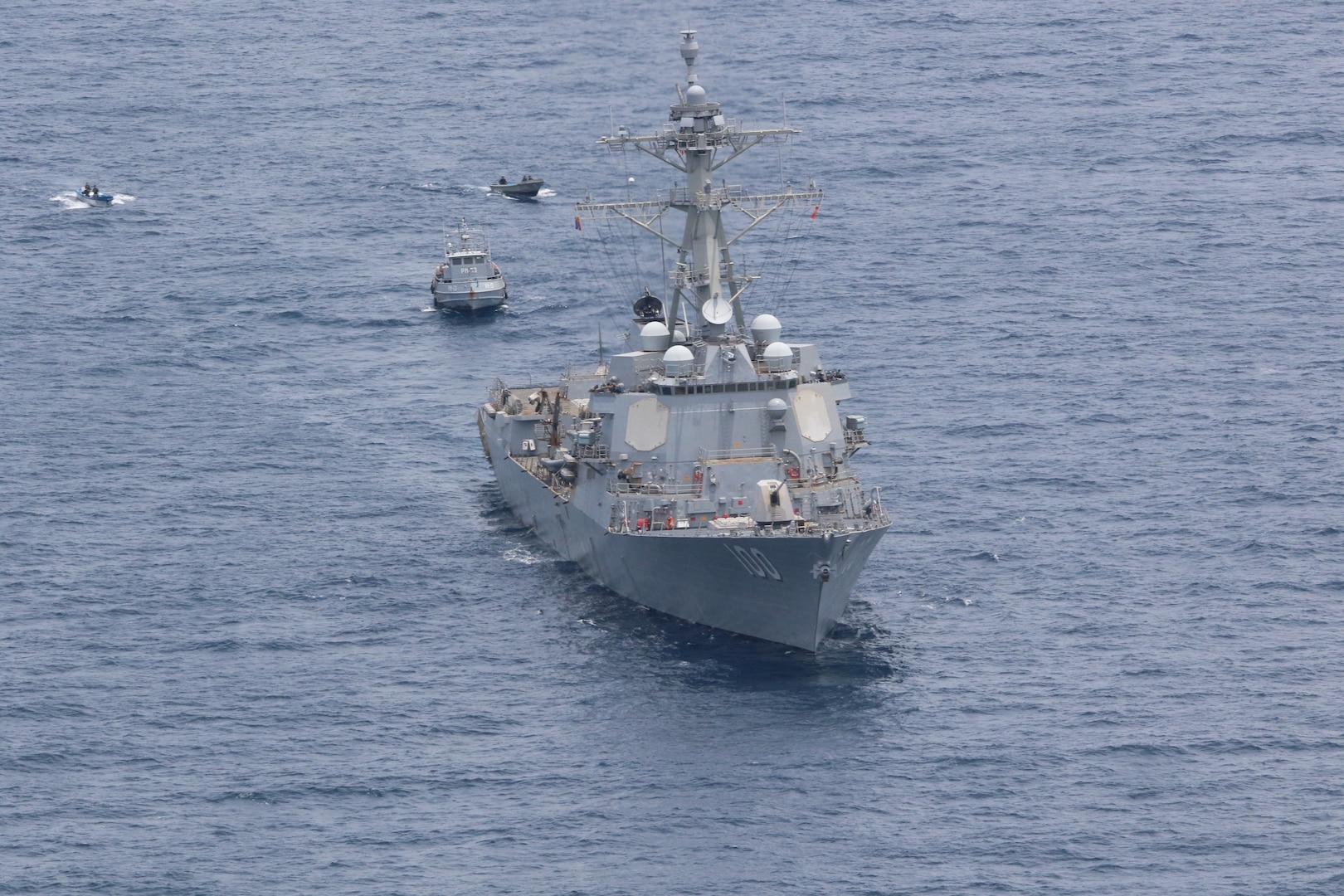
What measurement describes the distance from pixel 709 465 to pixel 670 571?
5064 millimetres

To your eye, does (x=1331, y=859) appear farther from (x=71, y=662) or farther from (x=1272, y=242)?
(x=1272, y=242)

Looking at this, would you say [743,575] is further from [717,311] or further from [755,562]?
[717,311]

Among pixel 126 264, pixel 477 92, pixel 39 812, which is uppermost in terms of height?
pixel 477 92

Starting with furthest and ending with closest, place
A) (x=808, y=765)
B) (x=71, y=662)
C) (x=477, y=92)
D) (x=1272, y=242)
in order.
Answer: (x=477, y=92), (x=1272, y=242), (x=71, y=662), (x=808, y=765)

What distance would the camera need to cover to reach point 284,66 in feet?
618

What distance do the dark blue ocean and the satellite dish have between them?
43.5 ft

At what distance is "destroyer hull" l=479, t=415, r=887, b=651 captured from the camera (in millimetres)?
96938

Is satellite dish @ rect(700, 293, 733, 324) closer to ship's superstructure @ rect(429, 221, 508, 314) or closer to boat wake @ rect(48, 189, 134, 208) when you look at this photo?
ship's superstructure @ rect(429, 221, 508, 314)

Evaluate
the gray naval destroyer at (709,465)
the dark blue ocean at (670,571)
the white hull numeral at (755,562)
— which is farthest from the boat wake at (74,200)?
the white hull numeral at (755,562)

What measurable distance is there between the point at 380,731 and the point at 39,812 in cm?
1319

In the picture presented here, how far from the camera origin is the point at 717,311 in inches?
4205

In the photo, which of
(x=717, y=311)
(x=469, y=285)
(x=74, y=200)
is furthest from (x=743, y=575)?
(x=74, y=200)

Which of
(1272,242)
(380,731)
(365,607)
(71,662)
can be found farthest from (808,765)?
(1272,242)

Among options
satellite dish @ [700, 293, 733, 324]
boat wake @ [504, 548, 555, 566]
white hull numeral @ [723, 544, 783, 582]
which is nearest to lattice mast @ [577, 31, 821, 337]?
satellite dish @ [700, 293, 733, 324]
